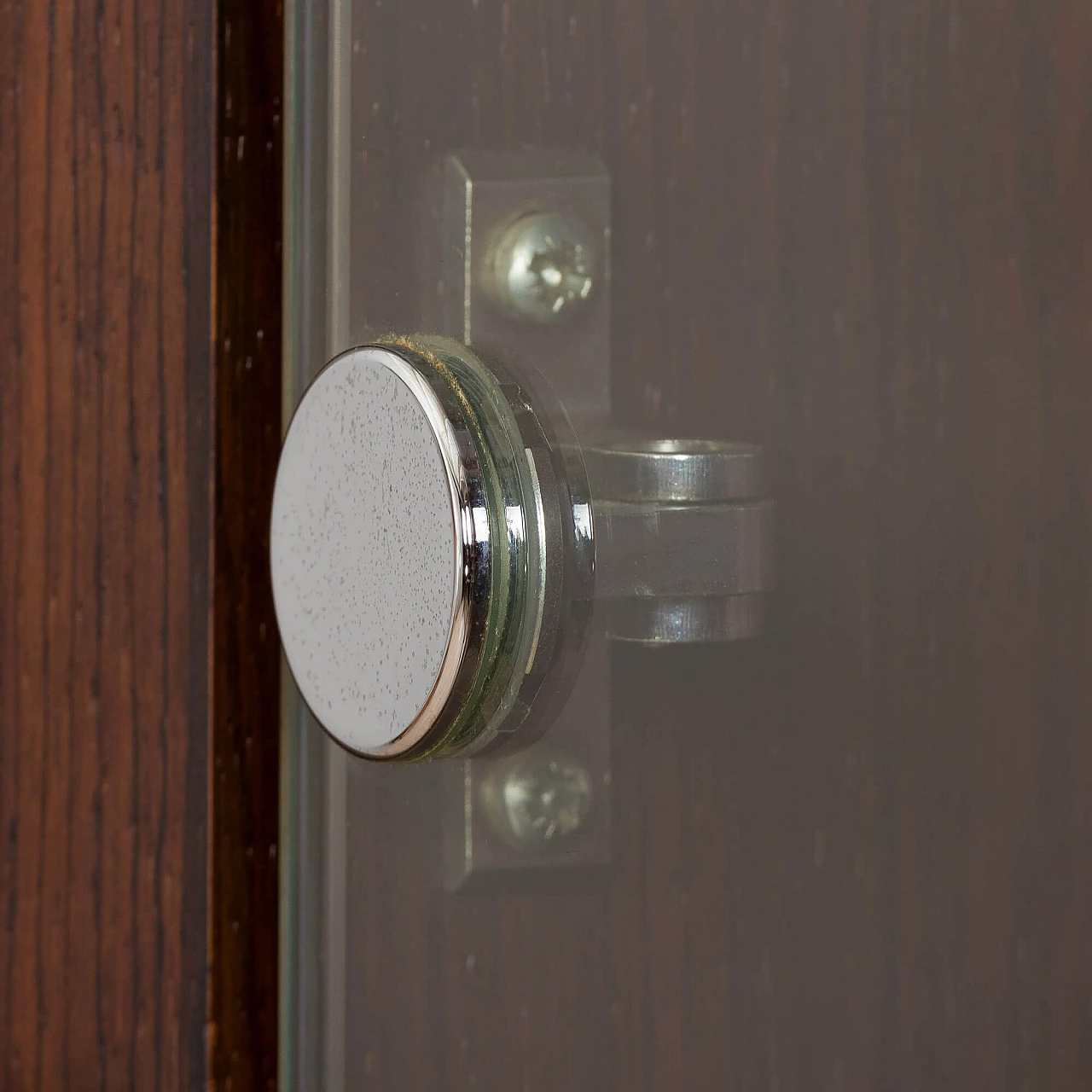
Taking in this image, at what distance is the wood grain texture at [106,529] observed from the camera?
0.29 m

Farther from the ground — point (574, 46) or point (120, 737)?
point (574, 46)

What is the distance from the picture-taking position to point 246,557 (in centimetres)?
29

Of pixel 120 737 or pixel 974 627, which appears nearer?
pixel 974 627

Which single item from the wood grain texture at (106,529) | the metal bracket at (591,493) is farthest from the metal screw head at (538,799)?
the wood grain texture at (106,529)

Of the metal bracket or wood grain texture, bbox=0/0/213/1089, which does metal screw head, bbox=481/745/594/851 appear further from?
wood grain texture, bbox=0/0/213/1089

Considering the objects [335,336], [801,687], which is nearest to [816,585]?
[801,687]

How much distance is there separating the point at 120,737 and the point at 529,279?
0.52 ft

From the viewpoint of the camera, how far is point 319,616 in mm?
212

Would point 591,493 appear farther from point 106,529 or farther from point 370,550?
point 106,529

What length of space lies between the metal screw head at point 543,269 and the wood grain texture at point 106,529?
4.3 inches

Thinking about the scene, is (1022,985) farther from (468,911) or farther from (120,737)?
(120,737)

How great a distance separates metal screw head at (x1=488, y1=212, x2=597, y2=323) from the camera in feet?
0.62

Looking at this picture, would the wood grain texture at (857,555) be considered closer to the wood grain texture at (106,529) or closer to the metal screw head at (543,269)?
the metal screw head at (543,269)

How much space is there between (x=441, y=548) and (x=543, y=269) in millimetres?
50
